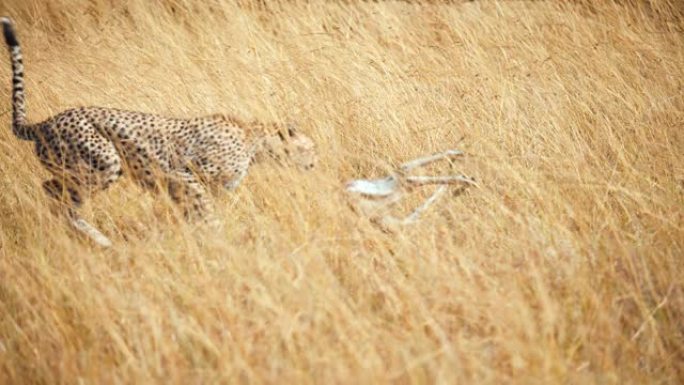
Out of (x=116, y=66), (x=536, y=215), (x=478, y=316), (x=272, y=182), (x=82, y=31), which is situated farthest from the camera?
(x=82, y=31)

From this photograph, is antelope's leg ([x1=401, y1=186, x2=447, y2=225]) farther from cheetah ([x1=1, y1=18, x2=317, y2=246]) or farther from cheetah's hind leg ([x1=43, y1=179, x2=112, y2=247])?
cheetah's hind leg ([x1=43, y1=179, x2=112, y2=247])

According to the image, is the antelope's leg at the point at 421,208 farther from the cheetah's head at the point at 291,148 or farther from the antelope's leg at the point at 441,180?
the cheetah's head at the point at 291,148

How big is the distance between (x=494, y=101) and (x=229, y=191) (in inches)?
74.7

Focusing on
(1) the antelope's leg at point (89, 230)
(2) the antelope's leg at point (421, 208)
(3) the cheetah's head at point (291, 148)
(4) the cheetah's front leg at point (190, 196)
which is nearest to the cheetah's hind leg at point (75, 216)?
(1) the antelope's leg at point (89, 230)

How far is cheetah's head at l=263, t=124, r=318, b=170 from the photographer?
3.02 meters

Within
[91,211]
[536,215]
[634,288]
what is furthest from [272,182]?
[634,288]

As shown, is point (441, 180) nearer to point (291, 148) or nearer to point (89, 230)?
point (291, 148)

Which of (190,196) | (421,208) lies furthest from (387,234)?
(190,196)

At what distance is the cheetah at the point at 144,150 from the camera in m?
2.89

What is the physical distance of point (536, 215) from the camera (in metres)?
2.53

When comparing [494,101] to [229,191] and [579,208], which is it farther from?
[229,191]

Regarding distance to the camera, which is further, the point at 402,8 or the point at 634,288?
the point at 402,8

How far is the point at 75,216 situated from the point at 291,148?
1.12 m

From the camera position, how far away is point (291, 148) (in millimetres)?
3014
